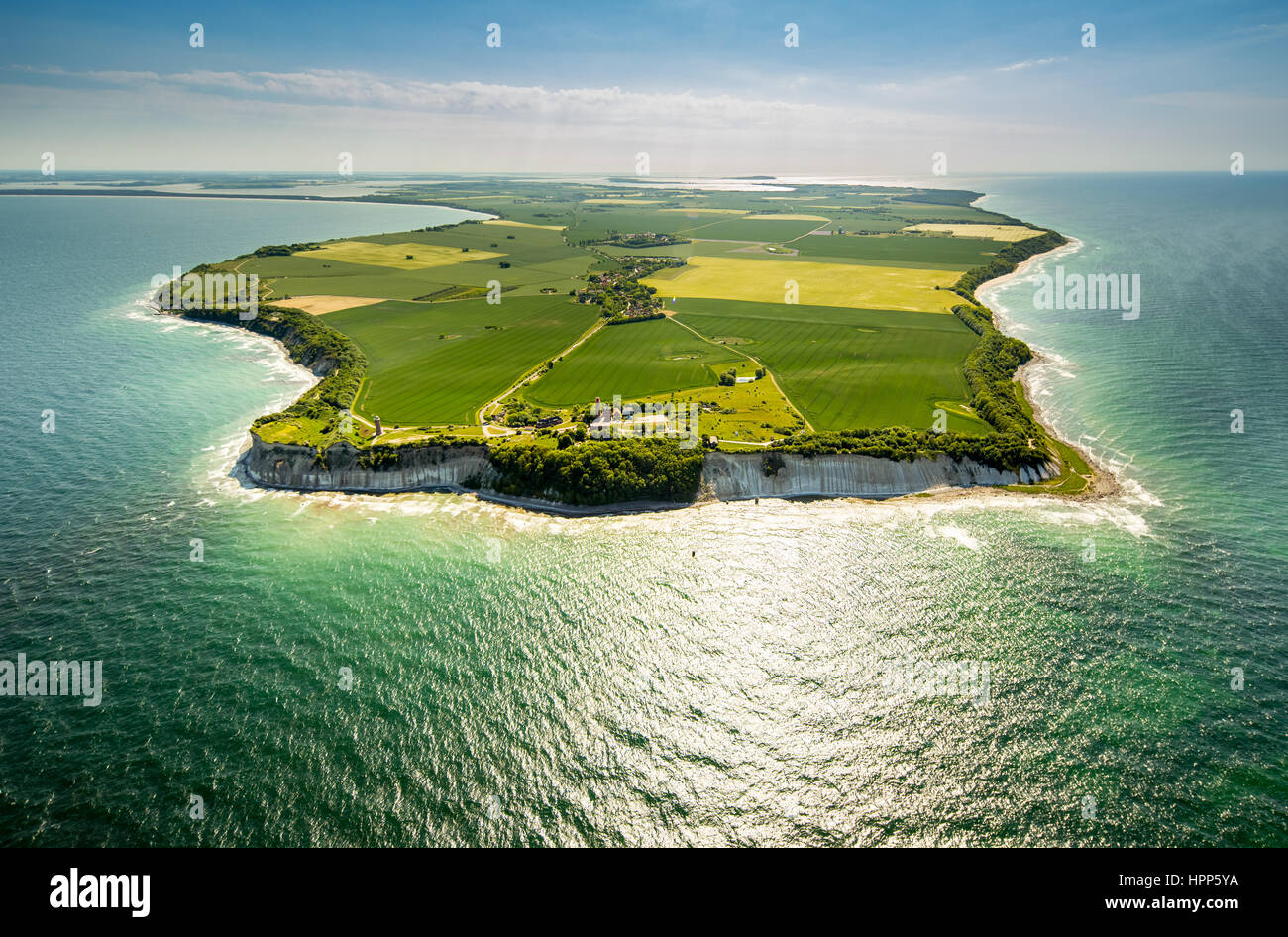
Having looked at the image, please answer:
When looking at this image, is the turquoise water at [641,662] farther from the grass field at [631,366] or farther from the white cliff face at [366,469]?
the grass field at [631,366]

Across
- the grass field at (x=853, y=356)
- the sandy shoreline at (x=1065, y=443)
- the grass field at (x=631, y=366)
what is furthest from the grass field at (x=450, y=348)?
the sandy shoreline at (x=1065, y=443)

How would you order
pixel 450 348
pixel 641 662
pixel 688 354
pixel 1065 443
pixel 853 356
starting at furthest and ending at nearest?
pixel 450 348 → pixel 688 354 → pixel 853 356 → pixel 1065 443 → pixel 641 662

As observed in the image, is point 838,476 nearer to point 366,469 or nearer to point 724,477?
point 724,477

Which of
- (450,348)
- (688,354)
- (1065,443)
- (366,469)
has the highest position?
(450,348)

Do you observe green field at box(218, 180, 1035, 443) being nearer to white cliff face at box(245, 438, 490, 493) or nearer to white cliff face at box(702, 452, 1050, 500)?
white cliff face at box(245, 438, 490, 493)

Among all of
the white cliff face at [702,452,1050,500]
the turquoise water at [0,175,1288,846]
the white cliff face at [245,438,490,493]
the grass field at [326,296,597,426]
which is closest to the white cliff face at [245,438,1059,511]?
the white cliff face at [245,438,490,493]

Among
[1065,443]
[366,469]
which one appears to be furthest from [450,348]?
[1065,443]

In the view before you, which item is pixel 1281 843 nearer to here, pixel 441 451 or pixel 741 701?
pixel 741 701
